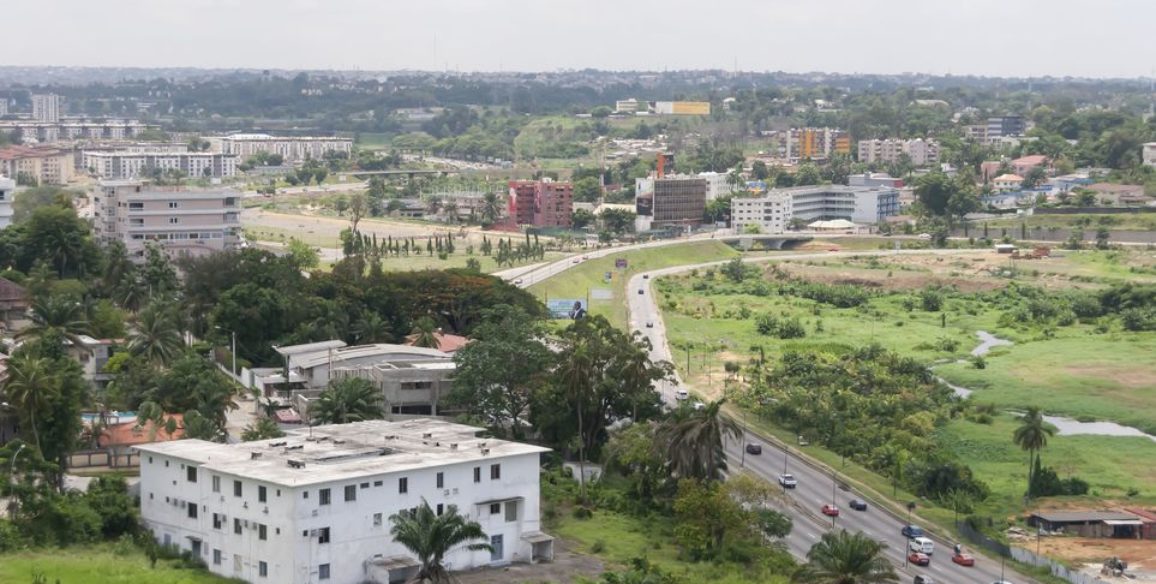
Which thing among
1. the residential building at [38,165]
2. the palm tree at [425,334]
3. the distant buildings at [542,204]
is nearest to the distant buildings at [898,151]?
the distant buildings at [542,204]

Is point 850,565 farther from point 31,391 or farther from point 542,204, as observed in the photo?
point 542,204

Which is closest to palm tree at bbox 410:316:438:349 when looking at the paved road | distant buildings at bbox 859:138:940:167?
the paved road

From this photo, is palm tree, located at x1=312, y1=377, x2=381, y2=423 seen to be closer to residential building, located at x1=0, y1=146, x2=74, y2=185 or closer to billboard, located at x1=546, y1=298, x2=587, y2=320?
billboard, located at x1=546, y1=298, x2=587, y2=320

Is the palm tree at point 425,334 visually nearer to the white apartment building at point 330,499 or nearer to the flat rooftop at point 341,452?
the flat rooftop at point 341,452

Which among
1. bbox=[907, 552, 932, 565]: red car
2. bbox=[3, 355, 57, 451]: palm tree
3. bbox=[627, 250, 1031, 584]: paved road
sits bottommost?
bbox=[627, 250, 1031, 584]: paved road

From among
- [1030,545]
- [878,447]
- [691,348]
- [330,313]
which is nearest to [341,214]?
[691,348]

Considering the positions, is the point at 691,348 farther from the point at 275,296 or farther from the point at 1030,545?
the point at 1030,545
